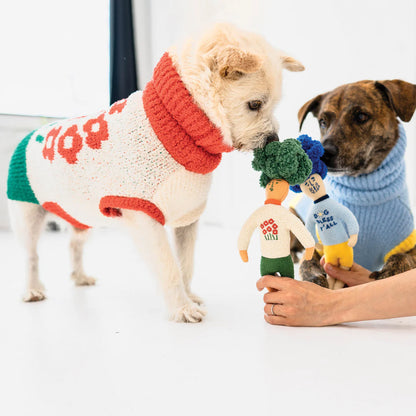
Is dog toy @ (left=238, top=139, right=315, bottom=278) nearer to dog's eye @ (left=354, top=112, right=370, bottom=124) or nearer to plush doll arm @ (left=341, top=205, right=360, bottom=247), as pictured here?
plush doll arm @ (left=341, top=205, right=360, bottom=247)

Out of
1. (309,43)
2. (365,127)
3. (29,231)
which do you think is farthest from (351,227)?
(309,43)

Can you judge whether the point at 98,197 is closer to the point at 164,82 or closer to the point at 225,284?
the point at 164,82

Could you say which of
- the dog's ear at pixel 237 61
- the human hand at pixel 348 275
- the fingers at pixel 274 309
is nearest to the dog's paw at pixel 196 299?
the fingers at pixel 274 309

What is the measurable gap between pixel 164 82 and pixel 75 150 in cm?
32

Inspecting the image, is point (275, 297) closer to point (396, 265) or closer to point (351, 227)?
point (351, 227)

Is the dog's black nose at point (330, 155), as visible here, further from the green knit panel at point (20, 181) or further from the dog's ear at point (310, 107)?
the green knit panel at point (20, 181)

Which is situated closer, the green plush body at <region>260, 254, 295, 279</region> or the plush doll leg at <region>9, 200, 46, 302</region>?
the green plush body at <region>260, 254, 295, 279</region>

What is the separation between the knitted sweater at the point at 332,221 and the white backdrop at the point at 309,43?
1.38 feet

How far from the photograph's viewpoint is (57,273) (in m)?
1.75

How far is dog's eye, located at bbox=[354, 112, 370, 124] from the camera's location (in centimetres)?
136

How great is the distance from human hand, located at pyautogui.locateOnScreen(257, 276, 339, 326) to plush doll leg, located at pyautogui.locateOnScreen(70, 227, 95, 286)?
77 centimetres

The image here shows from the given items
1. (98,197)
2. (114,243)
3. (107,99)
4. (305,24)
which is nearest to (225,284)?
(98,197)

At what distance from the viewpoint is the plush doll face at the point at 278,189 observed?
101 centimetres

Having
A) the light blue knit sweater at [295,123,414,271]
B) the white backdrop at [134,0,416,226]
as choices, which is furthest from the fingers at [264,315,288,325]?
the white backdrop at [134,0,416,226]
